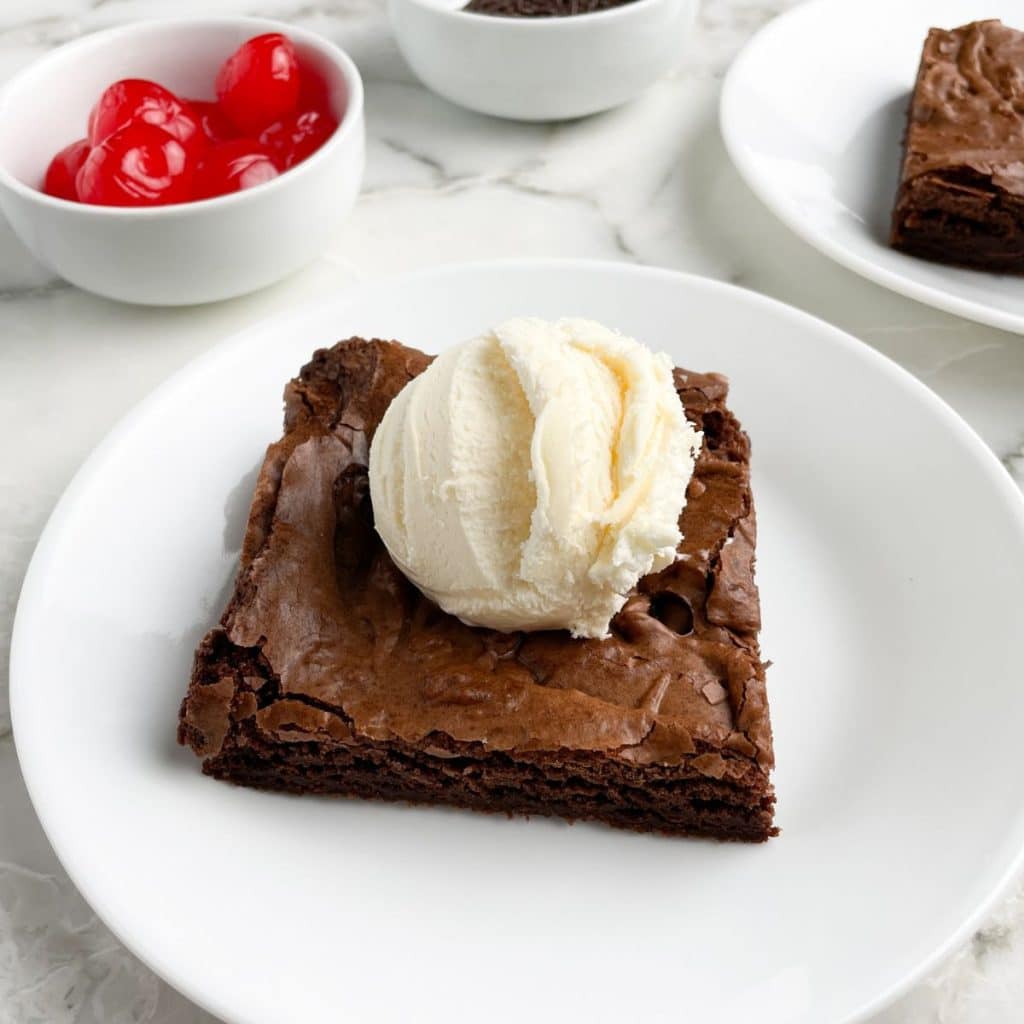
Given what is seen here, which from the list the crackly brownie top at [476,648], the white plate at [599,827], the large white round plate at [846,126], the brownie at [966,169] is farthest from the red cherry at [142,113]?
the brownie at [966,169]

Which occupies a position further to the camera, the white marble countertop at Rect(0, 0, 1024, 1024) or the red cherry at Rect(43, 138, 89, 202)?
the red cherry at Rect(43, 138, 89, 202)

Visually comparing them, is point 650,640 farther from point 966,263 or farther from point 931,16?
point 931,16

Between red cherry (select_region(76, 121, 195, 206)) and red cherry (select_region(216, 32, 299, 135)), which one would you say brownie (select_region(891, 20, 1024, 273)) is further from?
red cherry (select_region(76, 121, 195, 206))

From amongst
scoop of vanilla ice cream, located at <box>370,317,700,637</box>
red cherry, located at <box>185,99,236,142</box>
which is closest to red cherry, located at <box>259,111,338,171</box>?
red cherry, located at <box>185,99,236,142</box>

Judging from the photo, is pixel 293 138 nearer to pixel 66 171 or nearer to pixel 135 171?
pixel 135 171

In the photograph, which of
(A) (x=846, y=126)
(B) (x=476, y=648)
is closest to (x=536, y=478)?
(B) (x=476, y=648)

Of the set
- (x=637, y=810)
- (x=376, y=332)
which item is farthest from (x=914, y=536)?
(x=376, y=332)
